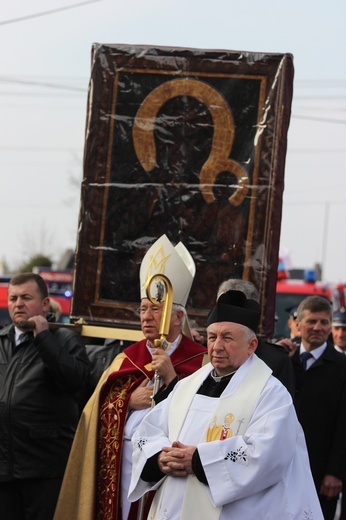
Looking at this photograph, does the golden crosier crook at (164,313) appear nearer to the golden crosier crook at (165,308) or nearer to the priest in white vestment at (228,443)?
the golden crosier crook at (165,308)

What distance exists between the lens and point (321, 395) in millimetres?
8125

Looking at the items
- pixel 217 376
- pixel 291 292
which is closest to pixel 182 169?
pixel 217 376

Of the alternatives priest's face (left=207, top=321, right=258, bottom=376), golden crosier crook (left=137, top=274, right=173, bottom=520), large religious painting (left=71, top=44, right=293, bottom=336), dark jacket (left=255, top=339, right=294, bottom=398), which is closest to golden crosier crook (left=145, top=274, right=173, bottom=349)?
golden crosier crook (left=137, top=274, right=173, bottom=520)

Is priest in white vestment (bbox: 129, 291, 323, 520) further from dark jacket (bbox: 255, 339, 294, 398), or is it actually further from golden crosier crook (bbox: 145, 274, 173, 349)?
dark jacket (bbox: 255, 339, 294, 398)

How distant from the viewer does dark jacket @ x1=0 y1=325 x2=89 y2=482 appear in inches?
278

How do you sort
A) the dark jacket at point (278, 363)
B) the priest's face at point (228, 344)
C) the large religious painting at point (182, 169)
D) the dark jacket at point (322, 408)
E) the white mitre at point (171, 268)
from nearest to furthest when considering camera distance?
the priest's face at point (228, 344)
the dark jacket at point (278, 363)
the white mitre at point (171, 268)
the large religious painting at point (182, 169)
the dark jacket at point (322, 408)

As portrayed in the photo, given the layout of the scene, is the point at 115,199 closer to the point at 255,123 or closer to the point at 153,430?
the point at 255,123

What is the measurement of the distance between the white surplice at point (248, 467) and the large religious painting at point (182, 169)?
221cm

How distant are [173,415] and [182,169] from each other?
106 inches

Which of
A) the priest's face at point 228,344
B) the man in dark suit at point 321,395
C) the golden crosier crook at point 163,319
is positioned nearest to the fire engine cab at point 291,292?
the man in dark suit at point 321,395

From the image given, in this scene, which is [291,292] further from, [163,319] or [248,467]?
[248,467]

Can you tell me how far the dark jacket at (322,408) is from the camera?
8047 millimetres

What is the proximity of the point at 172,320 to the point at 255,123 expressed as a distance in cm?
182

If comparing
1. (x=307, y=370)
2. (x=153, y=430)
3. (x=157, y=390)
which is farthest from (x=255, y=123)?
(x=153, y=430)
